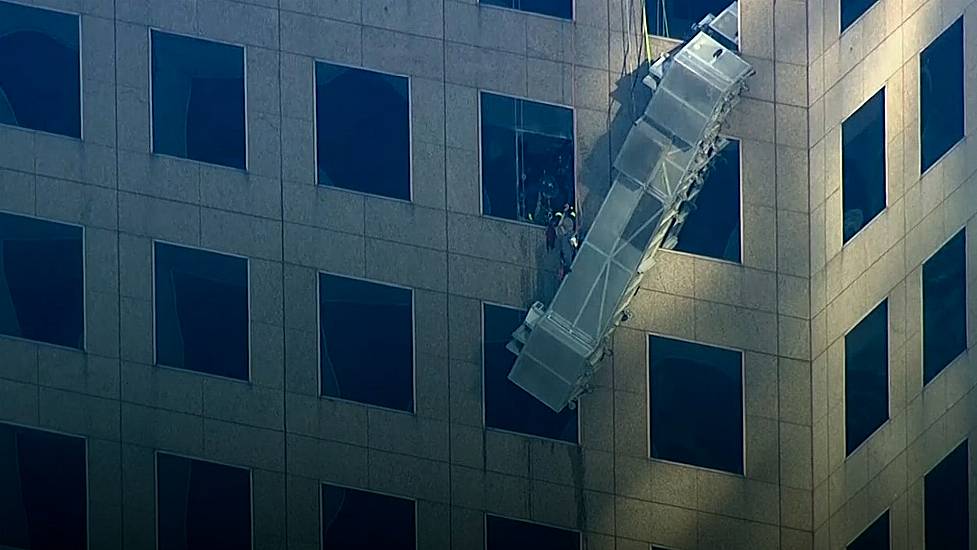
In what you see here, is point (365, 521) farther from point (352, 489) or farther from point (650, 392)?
point (650, 392)

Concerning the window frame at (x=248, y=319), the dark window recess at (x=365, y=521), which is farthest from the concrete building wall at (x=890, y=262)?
the window frame at (x=248, y=319)

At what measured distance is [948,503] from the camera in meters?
30.1

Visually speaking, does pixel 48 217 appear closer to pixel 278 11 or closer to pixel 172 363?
pixel 172 363

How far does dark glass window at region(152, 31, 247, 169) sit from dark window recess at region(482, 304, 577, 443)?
460 cm

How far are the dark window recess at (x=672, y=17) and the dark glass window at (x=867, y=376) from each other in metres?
5.04

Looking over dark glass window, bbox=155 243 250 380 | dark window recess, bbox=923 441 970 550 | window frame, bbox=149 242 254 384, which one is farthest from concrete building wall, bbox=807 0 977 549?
dark glass window, bbox=155 243 250 380

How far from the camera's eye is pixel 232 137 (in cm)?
2992

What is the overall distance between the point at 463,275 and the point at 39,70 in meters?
7.36

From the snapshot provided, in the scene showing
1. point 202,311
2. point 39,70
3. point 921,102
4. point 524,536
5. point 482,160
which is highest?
point 39,70

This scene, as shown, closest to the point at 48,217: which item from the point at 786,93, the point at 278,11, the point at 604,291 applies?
the point at 278,11

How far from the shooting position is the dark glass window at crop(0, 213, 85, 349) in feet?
101

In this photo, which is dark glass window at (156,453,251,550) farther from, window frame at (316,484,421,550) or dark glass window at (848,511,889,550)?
dark glass window at (848,511,889,550)

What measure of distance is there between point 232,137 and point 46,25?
343cm

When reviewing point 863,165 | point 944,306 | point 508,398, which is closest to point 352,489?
point 508,398
